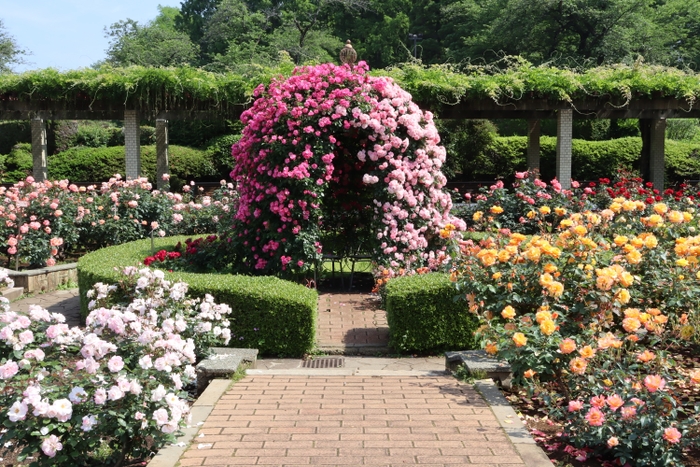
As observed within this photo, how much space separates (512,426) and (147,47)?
1364 inches

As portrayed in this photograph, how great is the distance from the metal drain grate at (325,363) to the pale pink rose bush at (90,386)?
6.55 feet

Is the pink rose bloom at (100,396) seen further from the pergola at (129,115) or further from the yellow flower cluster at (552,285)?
the pergola at (129,115)

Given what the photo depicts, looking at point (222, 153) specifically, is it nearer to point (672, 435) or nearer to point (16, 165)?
point (16, 165)

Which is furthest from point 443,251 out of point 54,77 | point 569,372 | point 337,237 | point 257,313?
point 54,77

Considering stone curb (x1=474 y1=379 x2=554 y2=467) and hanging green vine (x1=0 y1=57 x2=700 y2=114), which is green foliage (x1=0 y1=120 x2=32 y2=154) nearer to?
hanging green vine (x1=0 y1=57 x2=700 y2=114)

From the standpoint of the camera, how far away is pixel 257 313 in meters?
5.58

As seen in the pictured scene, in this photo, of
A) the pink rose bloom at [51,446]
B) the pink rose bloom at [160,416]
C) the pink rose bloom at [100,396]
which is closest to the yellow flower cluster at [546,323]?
the pink rose bloom at [160,416]

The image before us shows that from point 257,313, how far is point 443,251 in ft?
8.25

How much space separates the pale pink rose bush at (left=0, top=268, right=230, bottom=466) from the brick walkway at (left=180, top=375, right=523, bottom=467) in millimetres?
345

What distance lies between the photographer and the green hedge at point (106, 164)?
1923 centimetres

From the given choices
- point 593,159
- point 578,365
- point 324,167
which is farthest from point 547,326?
point 593,159

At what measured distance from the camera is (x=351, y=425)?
376cm

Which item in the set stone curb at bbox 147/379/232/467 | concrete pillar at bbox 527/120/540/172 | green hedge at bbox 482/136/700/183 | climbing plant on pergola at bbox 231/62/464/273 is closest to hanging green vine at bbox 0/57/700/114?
concrete pillar at bbox 527/120/540/172

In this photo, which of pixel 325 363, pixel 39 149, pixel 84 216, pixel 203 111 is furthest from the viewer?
pixel 39 149
